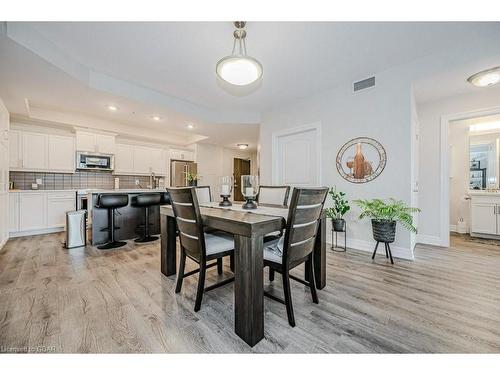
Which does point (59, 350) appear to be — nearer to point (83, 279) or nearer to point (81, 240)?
point (83, 279)

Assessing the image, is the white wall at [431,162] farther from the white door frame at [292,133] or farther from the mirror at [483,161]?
the white door frame at [292,133]

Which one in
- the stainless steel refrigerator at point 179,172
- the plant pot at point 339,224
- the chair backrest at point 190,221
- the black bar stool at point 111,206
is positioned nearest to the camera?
the chair backrest at point 190,221

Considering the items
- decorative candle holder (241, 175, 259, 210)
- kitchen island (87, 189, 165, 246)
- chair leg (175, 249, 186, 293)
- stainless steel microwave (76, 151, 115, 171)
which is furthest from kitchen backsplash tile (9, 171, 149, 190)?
decorative candle holder (241, 175, 259, 210)

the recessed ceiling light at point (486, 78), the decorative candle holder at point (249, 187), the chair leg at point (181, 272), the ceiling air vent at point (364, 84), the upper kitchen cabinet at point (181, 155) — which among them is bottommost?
the chair leg at point (181, 272)

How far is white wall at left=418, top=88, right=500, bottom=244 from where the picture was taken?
3.31m

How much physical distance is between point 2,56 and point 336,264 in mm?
4518

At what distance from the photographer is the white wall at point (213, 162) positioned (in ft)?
22.1

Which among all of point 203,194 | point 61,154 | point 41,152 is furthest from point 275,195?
point 41,152

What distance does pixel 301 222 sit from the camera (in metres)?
1.42

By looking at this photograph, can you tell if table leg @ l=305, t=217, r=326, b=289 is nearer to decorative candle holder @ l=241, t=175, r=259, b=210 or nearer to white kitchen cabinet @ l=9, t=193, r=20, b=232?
decorative candle holder @ l=241, t=175, r=259, b=210

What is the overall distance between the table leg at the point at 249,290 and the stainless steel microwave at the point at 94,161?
511cm

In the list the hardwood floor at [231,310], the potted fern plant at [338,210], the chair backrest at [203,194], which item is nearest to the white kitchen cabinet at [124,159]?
the hardwood floor at [231,310]

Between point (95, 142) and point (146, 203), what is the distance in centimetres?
256

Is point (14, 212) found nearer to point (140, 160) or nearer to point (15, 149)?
point (15, 149)
